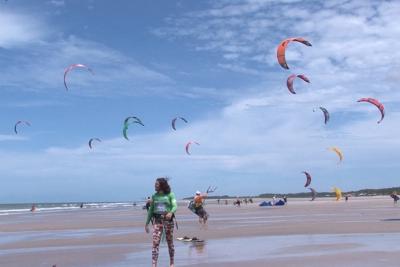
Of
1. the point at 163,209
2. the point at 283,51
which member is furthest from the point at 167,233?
the point at 283,51

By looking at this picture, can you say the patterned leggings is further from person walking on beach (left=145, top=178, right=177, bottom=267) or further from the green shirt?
the green shirt

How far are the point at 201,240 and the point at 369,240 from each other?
14.8ft

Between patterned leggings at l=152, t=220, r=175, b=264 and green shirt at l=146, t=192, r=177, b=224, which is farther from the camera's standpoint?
green shirt at l=146, t=192, r=177, b=224

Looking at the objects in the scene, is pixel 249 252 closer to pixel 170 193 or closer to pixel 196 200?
pixel 170 193

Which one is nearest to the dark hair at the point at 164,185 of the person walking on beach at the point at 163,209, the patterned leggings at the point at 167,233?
the person walking on beach at the point at 163,209

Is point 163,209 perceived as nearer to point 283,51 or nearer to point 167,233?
point 167,233

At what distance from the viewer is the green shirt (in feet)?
33.7

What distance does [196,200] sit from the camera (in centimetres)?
2042

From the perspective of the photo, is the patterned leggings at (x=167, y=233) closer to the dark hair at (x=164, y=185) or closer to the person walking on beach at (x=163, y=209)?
the person walking on beach at (x=163, y=209)

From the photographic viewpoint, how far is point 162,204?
10.3 m

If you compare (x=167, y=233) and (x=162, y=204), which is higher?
(x=162, y=204)

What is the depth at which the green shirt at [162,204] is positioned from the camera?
10.3 m

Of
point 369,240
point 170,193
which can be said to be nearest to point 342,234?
point 369,240

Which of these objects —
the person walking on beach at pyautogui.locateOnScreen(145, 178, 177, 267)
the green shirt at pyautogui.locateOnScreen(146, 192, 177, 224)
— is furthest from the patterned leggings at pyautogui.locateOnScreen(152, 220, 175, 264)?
the green shirt at pyautogui.locateOnScreen(146, 192, 177, 224)
